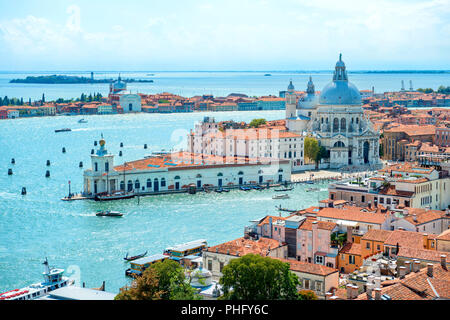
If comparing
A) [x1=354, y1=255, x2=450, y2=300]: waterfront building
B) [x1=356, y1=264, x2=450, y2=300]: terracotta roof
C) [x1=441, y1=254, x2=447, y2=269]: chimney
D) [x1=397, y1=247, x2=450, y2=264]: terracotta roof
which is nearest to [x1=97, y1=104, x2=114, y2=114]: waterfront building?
[x1=397, y1=247, x2=450, y2=264]: terracotta roof

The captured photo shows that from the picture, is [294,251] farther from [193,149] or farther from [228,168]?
[193,149]

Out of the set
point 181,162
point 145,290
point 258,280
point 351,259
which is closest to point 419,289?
point 258,280

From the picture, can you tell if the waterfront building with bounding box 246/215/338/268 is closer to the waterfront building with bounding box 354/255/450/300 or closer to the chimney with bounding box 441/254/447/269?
the chimney with bounding box 441/254/447/269

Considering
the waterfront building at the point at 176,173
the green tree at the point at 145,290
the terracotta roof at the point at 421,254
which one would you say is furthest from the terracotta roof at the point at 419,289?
the waterfront building at the point at 176,173

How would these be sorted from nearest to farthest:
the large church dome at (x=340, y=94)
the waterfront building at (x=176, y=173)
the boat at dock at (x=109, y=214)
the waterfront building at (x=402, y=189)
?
the waterfront building at (x=402, y=189), the boat at dock at (x=109, y=214), the waterfront building at (x=176, y=173), the large church dome at (x=340, y=94)

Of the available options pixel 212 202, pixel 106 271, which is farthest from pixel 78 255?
pixel 212 202

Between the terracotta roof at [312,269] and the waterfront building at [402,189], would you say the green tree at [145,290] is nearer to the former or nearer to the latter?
the terracotta roof at [312,269]

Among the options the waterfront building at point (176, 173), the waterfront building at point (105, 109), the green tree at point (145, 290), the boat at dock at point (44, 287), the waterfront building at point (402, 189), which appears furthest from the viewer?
the waterfront building at point (105, 109)
